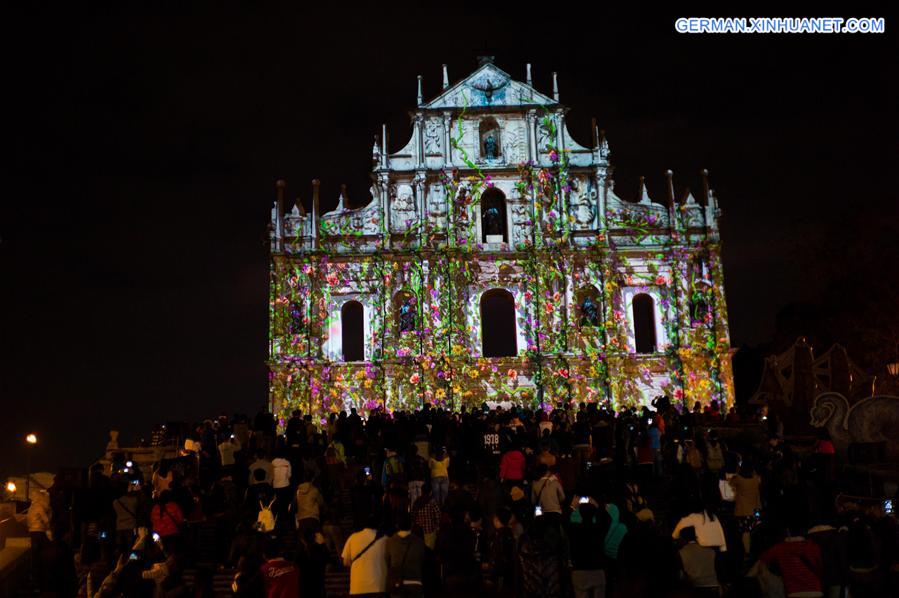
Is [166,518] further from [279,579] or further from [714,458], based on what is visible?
[714,458]

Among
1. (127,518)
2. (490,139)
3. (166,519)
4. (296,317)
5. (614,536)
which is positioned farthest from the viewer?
(490,139)

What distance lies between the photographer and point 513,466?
16531 mm

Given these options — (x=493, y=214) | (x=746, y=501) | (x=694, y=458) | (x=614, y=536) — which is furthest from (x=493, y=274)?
(x=614, y=536)

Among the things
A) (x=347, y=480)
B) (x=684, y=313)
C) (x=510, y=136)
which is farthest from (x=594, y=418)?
(x=510, y=136)

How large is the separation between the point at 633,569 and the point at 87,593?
23.0 feet

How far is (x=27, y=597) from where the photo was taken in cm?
1433

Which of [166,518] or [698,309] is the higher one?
[698,309]

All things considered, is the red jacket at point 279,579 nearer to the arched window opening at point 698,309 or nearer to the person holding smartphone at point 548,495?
the person holding smartphone at point 548,495

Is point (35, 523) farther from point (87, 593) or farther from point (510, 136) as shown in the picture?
point (510, 136)

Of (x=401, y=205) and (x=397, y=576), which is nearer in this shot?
(x=397, y=576)

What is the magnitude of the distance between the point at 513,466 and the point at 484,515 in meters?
1.95

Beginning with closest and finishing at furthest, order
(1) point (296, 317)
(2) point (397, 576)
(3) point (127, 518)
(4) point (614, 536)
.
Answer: (2) point (397, 576)
(4) point (614, 536)
(3) point (127, 518)
(1) point (296, 317)

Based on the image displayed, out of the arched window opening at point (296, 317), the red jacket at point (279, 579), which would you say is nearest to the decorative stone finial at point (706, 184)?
the arched window opening at point (296, 317)

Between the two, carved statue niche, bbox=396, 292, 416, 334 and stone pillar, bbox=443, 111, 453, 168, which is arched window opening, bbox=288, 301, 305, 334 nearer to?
carved statue niche, bbox=396, 292, 416, 334
